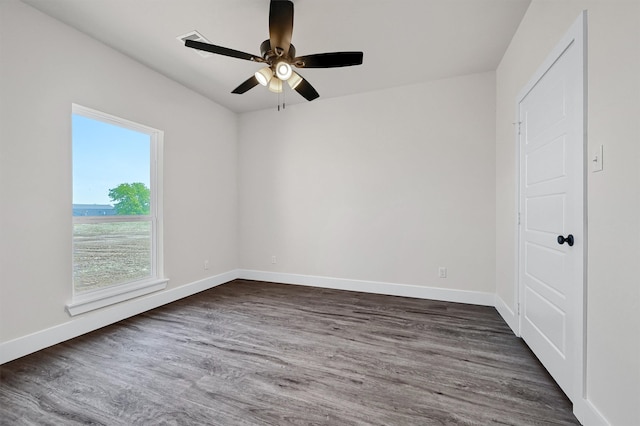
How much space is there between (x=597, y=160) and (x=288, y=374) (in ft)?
7.22

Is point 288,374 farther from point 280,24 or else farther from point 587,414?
point 280,24

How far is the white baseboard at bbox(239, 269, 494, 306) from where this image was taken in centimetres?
326

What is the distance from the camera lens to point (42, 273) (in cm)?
223

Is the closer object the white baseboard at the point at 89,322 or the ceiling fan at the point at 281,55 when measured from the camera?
the ceiling fan at the point at 281,55

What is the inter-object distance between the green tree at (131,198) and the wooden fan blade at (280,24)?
91.2 inches

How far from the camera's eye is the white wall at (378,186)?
3.25m

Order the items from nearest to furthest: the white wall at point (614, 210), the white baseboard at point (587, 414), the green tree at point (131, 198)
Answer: the white wall at point (614, 210) < the white baseboard at point (587, 414) < the green tree at point (131, 198)

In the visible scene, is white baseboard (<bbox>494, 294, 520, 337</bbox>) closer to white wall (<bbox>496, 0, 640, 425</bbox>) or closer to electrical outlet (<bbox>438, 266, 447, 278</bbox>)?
electrical outlet (<bbox>438, 266, 447, 278</bbox>)

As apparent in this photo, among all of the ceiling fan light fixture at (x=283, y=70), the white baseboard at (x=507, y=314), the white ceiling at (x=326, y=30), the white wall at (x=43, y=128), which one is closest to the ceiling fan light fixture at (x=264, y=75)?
the ceiling fan light fixture at (x=283, y=70)

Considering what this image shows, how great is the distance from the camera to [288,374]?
1.86 m

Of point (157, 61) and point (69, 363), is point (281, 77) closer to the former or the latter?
point (157, 61)

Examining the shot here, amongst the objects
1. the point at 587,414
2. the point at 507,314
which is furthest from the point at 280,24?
the point at 507,314

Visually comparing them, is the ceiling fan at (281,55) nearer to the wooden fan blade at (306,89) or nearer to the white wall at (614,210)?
the wooden fan blade at (306,89)

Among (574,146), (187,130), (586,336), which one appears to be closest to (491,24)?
(574,146)
